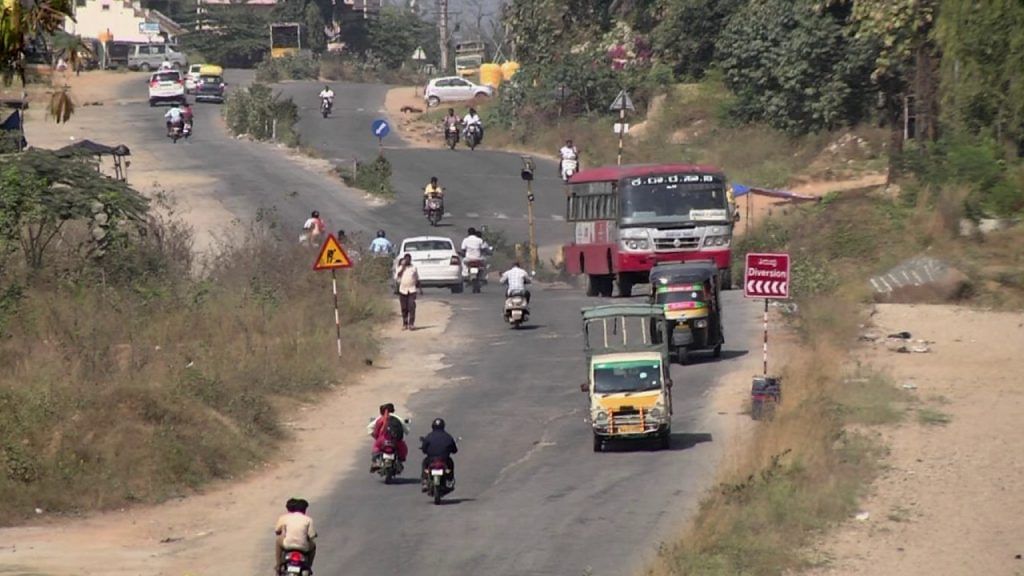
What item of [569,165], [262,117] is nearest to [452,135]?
[262,117]

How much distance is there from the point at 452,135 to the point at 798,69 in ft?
51.0

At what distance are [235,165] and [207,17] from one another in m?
55.2

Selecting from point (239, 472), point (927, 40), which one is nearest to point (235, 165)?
point (927, 40)

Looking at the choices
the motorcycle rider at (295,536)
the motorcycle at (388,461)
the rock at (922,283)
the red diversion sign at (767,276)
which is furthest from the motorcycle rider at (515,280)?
the motorcycle rider at (295,536)

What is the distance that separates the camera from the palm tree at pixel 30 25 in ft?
39.5

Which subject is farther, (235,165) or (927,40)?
(235,165)

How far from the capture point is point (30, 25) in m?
12.2

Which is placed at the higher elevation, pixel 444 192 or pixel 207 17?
pixel 207 17

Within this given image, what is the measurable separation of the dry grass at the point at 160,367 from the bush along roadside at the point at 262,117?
33605mm

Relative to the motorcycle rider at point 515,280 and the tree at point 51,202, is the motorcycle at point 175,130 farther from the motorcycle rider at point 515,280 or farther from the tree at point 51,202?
the motorcycle rider at point 515,280

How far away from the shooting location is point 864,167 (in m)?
56.7

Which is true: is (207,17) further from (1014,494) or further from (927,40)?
(1014,494)

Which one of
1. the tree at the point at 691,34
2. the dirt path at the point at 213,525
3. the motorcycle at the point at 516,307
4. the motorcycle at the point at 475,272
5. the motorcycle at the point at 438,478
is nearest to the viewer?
the dirt path at the point at 213,525

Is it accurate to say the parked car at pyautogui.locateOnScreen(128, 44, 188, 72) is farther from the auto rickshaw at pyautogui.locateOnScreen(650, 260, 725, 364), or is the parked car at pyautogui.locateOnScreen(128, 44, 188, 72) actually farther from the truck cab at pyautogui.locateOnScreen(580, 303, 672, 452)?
the truck cab at pyautogui.locateOnScreen(580, 303, 672, 452)
